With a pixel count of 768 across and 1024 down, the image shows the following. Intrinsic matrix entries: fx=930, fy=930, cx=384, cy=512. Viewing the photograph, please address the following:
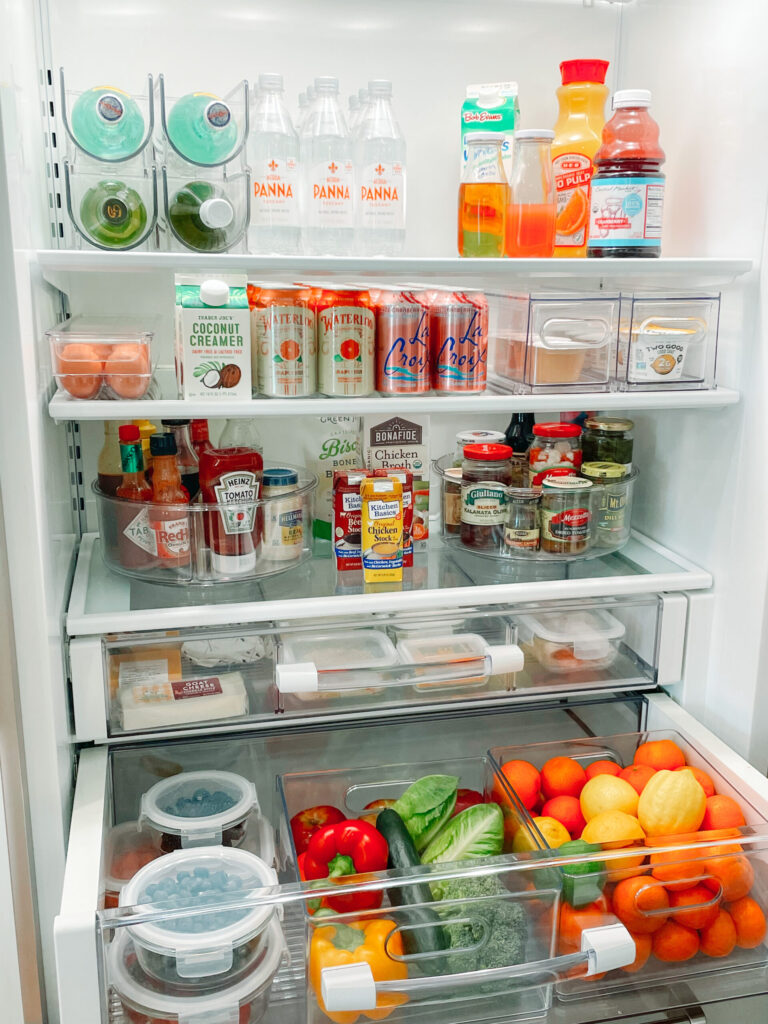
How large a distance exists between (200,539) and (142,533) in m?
0.08

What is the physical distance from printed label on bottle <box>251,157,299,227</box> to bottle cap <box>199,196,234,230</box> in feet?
0.21

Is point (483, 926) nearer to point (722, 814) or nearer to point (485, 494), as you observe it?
point (722, 814)

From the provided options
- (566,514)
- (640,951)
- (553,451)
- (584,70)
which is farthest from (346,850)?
(584,70)

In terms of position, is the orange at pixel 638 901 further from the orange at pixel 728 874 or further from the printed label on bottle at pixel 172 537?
the printed label on bottle at pixel 172 537

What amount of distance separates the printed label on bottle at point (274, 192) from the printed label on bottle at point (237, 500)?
36 cm

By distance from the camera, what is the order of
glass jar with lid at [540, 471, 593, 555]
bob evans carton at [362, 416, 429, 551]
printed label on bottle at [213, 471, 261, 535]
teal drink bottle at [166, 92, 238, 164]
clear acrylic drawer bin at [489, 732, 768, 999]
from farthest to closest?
bob evans carton at [362, 416, 429, 551] → glass jar with lid at [540, 471, 593, 555] → printed label on bottle at [213, 471, 261, 535] → teal drink bottle at [166, 92, 238, 164] → clear acrylic drawer bin at [489, 732, 768, 999]

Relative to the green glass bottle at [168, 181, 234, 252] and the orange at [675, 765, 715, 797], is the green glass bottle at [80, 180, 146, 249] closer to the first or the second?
the green glass bottle at [168, 181, 234, 252]

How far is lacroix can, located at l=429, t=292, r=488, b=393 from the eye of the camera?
1340mm

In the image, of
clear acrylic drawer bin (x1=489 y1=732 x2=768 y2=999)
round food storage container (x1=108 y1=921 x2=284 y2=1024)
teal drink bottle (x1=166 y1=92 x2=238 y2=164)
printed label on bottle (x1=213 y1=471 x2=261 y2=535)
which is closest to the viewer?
round food storage container (x1=108 y1=921 x2=284 y2=1024)

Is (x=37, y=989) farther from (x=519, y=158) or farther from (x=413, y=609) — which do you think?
(x=519, y=158)

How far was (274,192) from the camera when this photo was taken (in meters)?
1.31

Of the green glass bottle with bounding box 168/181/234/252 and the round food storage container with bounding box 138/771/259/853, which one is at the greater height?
the green glass bottle with bounding box 168/181/234/252

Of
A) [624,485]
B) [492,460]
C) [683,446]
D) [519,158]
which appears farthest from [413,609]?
[519,158]

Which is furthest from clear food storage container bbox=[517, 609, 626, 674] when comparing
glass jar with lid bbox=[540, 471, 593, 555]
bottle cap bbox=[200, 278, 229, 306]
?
bottle cap bbox=[200, 278, 229, 306]
